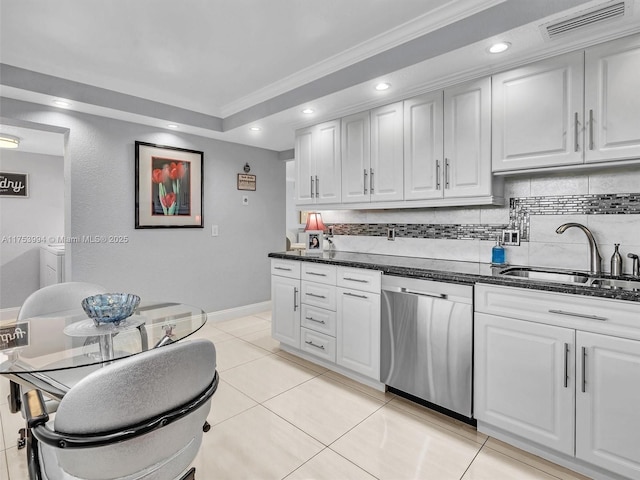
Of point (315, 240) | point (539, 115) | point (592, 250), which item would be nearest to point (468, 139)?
point (539, 115)

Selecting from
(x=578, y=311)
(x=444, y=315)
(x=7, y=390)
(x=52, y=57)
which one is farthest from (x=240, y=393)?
(x=52, y=57)

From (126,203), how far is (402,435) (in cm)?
333

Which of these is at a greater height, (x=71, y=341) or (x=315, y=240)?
(x=315, y=240)

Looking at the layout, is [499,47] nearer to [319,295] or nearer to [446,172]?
[446,172]

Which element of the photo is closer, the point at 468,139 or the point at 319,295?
the point at 468,139

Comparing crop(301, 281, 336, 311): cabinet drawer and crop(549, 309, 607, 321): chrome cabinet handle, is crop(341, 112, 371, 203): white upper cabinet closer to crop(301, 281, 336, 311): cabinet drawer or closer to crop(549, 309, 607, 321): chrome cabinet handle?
crop(301, 281, 336, 311): cabinet drawer

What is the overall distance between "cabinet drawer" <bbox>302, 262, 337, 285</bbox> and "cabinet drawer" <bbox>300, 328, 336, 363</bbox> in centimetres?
47

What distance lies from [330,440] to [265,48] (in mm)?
2722

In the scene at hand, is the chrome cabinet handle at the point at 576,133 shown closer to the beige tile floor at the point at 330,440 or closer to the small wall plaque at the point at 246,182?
the beige tile floor at the point at 330,440

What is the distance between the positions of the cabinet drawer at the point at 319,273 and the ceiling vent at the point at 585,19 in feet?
6.66

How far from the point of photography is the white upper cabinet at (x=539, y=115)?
1.99 meters

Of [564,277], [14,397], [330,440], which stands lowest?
[330,440]

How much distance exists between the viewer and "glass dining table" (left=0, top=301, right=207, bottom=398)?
1.36m

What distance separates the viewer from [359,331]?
105 inches
